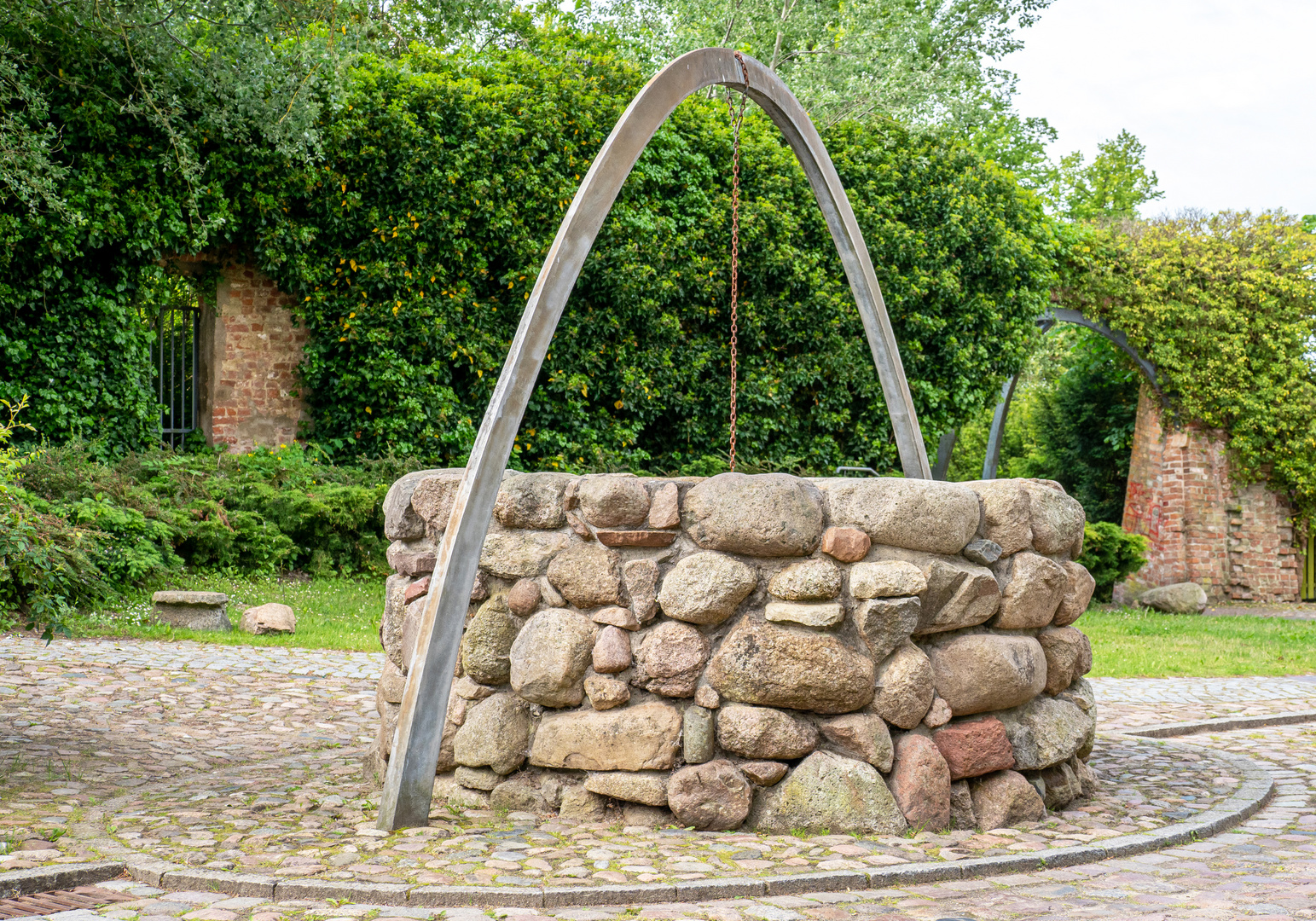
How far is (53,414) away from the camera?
412 inches

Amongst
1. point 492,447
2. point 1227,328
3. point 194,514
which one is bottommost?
point 194,514

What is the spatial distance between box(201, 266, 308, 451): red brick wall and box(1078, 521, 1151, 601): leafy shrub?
10.1 metres

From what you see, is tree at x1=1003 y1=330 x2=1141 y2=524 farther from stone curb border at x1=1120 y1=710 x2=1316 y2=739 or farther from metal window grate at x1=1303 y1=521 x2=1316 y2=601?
stone curb border at x1=1120 y1=710 x2=1316 y2=739

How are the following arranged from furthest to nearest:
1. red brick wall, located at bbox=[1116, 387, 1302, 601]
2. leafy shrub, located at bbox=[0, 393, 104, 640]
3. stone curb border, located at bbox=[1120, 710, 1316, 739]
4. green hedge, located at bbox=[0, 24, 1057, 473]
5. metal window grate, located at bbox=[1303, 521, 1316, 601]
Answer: metal window grate, located at bbox=[1303, 521, 1316, 601] → red brick wall, located at bbox=[1116, 387, 1302, 601] → green hedge, located at bbox=[0, 24, 1057, 473] → stone curb border, located at bbox=[1120, 710, 1316, 739] → leafy shrub, located at bbox=[0, 393, 104, 640]

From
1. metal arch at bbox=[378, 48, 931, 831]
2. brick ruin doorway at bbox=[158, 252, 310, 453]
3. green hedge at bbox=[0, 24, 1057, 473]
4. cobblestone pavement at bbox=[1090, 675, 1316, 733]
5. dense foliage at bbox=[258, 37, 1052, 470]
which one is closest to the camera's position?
metal arch at bbox=[378, 48, 931, 831]

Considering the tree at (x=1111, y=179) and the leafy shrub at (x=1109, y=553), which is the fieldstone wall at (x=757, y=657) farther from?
the tree at (x=1111, y=179)

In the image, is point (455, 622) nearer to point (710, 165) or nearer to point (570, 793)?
point (570, 793)

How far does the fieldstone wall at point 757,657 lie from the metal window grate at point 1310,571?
16.1 m

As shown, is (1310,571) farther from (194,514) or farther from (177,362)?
(177,362)

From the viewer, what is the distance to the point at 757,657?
4.12 m

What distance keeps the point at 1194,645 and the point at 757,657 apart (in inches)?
337

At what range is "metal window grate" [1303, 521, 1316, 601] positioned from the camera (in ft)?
59.4

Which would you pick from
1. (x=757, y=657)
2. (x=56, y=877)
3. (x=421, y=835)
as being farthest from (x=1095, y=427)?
(x=56, y=877)

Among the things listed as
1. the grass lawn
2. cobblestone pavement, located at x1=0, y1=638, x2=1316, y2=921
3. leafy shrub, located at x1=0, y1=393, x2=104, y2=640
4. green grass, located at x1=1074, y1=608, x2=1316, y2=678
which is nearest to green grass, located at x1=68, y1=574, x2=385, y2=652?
the grass lawn
